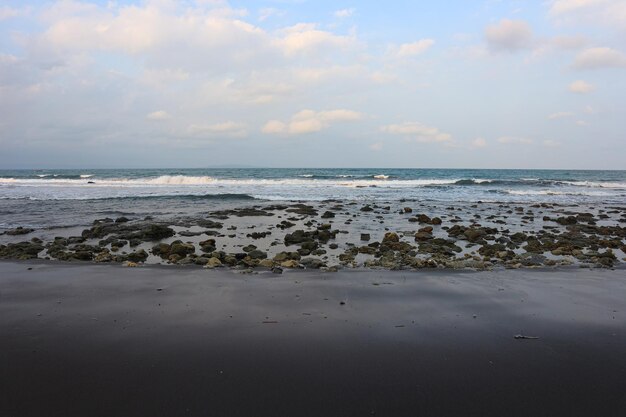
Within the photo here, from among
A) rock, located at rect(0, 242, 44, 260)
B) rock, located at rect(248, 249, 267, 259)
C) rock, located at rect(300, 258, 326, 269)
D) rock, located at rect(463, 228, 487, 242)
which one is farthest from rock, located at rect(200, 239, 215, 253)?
rock, located at rect(463, 228, 487, 242)

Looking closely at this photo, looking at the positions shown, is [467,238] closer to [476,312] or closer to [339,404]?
[476,312]

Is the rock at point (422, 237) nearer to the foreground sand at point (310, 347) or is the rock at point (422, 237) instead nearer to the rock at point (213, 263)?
the foreground sand at point (310, 347)

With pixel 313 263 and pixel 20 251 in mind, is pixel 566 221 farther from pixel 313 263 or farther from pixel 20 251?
pixel 20 251

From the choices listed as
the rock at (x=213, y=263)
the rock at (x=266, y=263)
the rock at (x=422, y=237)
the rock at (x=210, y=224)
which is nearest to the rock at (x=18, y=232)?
the rock at (x=210, y=224)

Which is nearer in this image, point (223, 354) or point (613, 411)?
point (613, 411)

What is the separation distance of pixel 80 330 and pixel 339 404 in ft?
10.4

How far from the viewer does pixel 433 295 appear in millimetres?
5992

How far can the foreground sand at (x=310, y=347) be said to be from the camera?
127 inches

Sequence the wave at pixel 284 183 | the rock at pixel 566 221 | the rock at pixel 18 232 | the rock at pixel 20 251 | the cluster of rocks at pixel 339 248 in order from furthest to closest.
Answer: the wave at pixel 284 183, the rock at pixel 566 221, the rock at pixel 18 232, the rock at pixel 20 251, the cluster of rocks at pixel 339 248

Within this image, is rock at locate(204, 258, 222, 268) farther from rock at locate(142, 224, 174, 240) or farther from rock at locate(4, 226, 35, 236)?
rock at locate(4, 226, 35, 236)

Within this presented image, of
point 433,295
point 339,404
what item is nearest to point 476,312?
point 433,295

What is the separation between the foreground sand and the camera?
322 centimetres

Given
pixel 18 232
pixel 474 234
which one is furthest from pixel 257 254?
pixel 18 232

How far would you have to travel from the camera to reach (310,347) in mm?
4191
